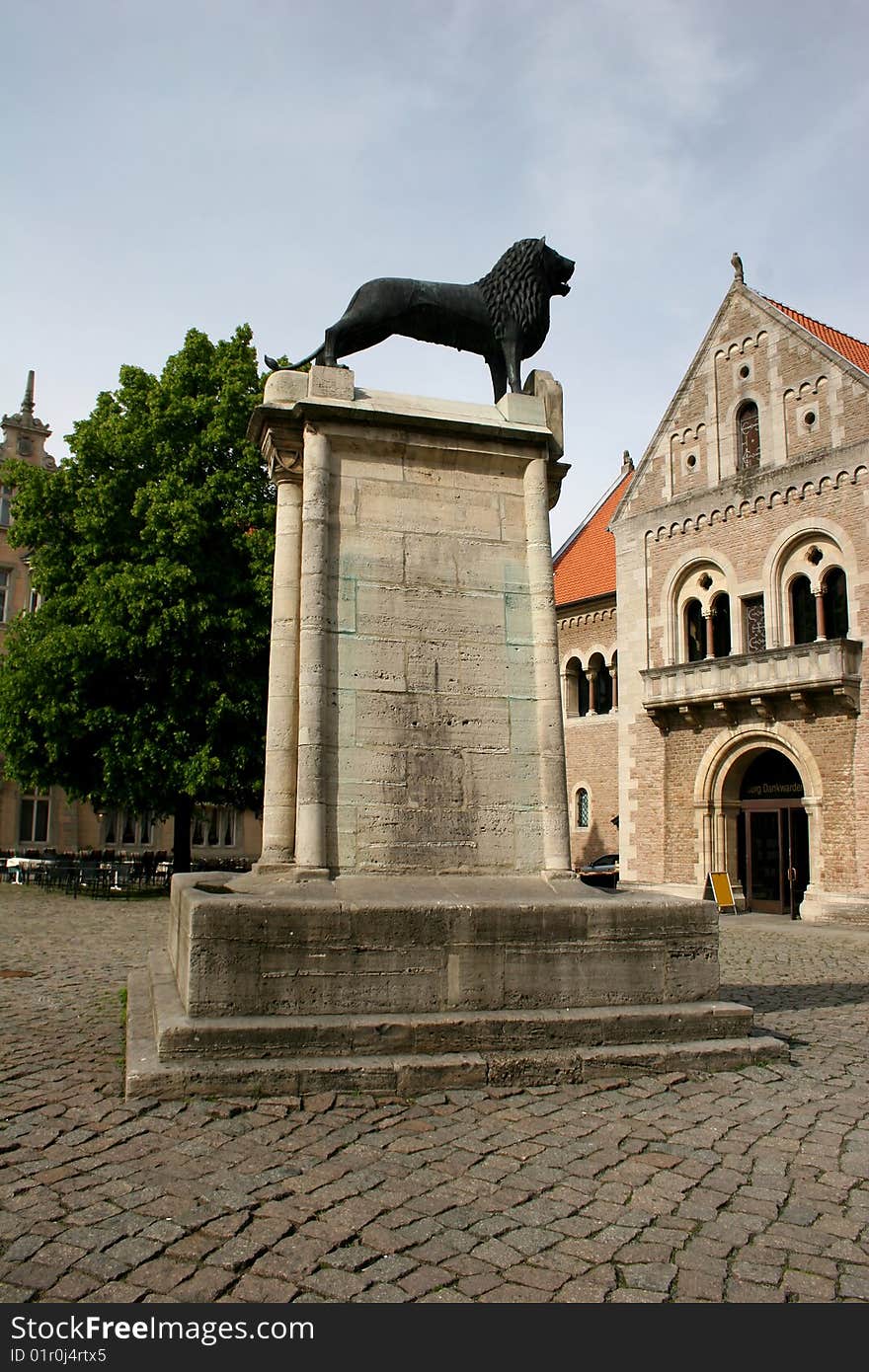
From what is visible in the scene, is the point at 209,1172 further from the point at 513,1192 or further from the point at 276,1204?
the point at 513,1192

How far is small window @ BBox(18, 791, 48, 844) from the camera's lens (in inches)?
1494

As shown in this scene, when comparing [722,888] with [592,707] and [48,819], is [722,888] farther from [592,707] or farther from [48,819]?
[48,819]

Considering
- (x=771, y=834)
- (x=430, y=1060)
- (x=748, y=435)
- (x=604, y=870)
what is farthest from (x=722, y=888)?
(x=430, y=1060)

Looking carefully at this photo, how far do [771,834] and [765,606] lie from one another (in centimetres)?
537

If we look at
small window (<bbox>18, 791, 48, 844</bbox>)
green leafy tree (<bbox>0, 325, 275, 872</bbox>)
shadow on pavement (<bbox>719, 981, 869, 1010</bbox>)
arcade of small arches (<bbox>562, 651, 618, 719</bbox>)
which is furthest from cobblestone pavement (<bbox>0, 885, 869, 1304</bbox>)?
small window (<bbox>18, 791, 48, 844</bbox>)

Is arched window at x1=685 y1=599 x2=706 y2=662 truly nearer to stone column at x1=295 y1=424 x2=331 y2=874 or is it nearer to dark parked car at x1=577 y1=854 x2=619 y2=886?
Answer: dark parked car at x1=577 y1=854 x2=619 y2=886

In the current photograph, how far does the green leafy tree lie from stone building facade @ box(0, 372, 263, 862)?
15280mm

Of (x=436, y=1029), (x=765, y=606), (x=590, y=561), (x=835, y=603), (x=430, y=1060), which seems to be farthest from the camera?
(x=590, y=561)

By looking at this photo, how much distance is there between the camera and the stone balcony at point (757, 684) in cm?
2083

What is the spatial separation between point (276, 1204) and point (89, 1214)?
0.69m

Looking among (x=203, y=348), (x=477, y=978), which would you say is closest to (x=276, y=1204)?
(x=477, y=978)

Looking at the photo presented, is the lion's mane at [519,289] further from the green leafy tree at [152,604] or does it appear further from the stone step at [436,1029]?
the green leafy tree at [152,604]

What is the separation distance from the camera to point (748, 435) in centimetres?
2461

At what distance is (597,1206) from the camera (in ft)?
12.9
